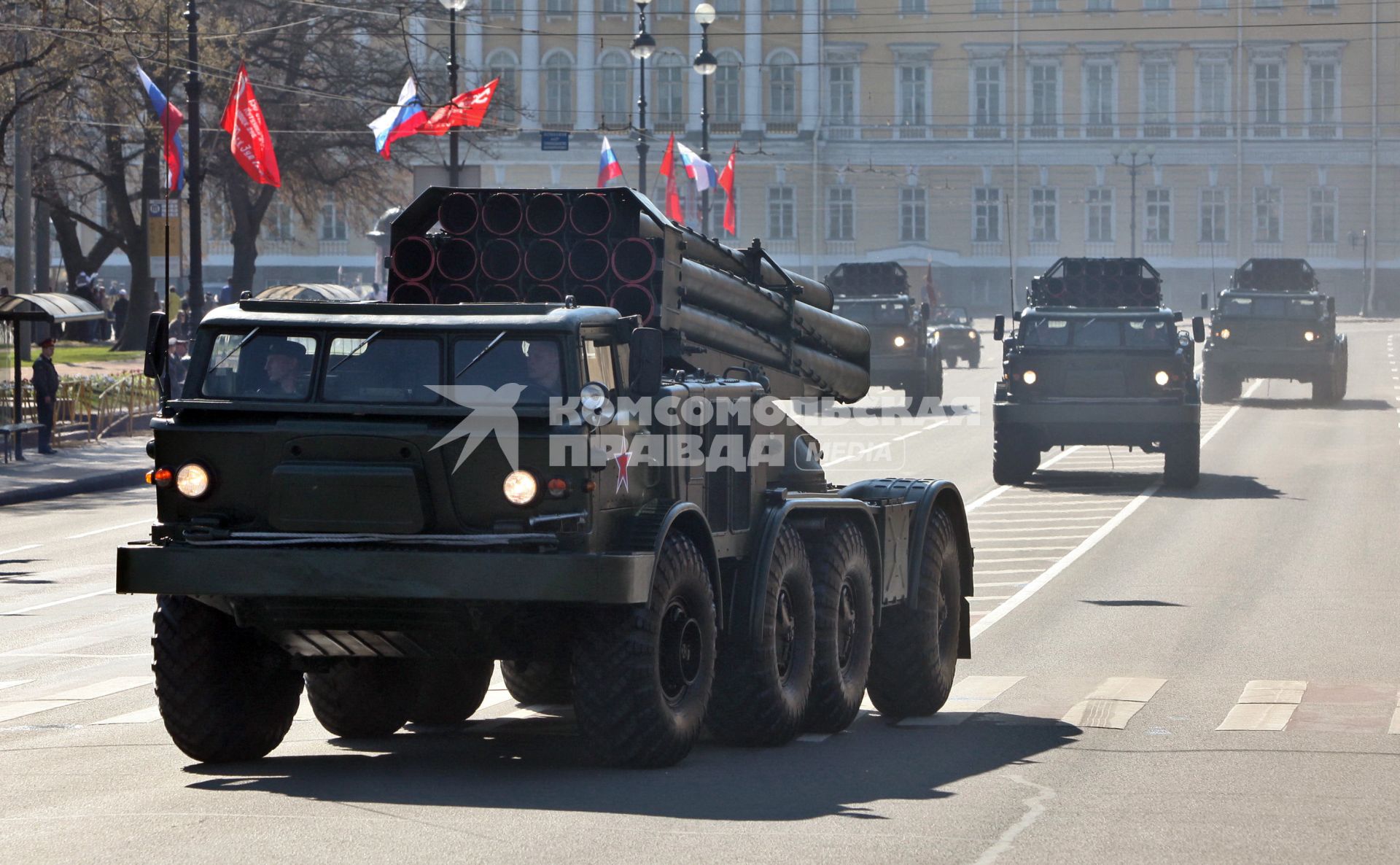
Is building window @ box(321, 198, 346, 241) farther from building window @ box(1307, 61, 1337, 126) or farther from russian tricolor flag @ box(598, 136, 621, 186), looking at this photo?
russian tricolor flag @ box(598, 136, 621, 186)

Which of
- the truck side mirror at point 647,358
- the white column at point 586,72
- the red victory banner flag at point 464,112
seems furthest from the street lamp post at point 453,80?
the white column at point 586,72

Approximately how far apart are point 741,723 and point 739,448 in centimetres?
138

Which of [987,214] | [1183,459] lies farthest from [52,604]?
[987,214]

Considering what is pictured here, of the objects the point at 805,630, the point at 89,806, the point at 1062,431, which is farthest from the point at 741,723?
the point at 1062,431

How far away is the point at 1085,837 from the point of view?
27.9 feet

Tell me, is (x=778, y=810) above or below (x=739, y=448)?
below

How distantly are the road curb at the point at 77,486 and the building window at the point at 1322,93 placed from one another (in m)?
78.8

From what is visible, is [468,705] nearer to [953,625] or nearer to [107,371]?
[953,625]

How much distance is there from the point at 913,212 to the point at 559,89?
17598 mm

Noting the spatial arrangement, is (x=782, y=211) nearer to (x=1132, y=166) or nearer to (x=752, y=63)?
(x=752, y=63)

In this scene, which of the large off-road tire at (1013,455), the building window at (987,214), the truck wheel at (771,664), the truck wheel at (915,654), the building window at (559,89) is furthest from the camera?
the building window at (987,214)

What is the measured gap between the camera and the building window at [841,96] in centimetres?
10075

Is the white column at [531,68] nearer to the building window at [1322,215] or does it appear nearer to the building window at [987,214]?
the building window at [987,214]

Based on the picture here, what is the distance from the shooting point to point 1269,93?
101 m
